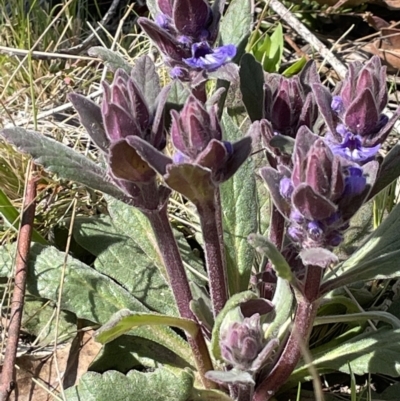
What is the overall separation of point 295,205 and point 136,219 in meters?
0.93

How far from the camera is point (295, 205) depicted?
148 cm

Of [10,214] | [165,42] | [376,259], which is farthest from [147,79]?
[10,214]

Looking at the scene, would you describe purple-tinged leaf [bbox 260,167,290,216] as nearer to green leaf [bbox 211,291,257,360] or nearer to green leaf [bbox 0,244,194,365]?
green leaf [bbox 211,291,257,360]

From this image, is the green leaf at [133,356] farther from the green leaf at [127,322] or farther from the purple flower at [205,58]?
the purple flower at [205,58]

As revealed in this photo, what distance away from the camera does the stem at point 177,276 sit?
5.70 feet

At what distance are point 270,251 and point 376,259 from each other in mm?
437

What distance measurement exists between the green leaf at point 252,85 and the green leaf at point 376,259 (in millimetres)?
489

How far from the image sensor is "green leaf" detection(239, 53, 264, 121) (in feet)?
6.39

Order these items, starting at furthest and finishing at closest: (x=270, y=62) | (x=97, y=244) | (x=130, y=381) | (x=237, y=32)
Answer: (x=270, y=62) → (x=97, y=244) → (x=237, y=32) → (x=130, y=381)

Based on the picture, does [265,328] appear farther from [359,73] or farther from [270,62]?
[270,62]

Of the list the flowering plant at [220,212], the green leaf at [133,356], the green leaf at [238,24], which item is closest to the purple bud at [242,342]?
the flowering plant at [220,212]

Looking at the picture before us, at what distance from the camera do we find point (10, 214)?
2449 millimetres

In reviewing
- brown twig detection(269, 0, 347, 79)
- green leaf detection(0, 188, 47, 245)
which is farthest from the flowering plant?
brown twig detection(269, 0, 347, 79)

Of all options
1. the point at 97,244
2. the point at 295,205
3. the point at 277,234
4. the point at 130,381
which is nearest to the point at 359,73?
the point at 295,205
